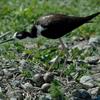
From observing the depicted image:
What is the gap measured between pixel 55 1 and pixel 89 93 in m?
4.31

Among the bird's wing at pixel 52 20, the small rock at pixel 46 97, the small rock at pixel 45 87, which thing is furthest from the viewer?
the bird's wing at pixel 52 20

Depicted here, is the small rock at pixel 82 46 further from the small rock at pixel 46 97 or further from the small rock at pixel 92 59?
the small rock at pixel 46 97

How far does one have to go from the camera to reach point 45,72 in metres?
7.41

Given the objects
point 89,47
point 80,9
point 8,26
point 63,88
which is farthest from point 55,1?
point 63,88

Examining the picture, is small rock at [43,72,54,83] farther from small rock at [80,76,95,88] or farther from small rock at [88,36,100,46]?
small rock at [88,36,100,46]

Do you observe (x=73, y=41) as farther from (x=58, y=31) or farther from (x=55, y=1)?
(x=55, y=1)

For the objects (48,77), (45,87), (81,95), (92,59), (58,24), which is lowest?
(81,95)

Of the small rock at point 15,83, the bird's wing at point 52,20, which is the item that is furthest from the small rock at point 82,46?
the small rock at point 15,83

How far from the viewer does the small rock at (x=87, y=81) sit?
22.8 ft

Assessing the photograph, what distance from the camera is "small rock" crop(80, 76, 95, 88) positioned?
696cm

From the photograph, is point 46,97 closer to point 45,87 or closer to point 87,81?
point 45,87

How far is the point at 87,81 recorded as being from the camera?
7086 mm

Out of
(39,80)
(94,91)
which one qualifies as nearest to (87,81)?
(94,91)

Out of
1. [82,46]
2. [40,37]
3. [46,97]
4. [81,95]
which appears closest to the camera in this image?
[46,97]
